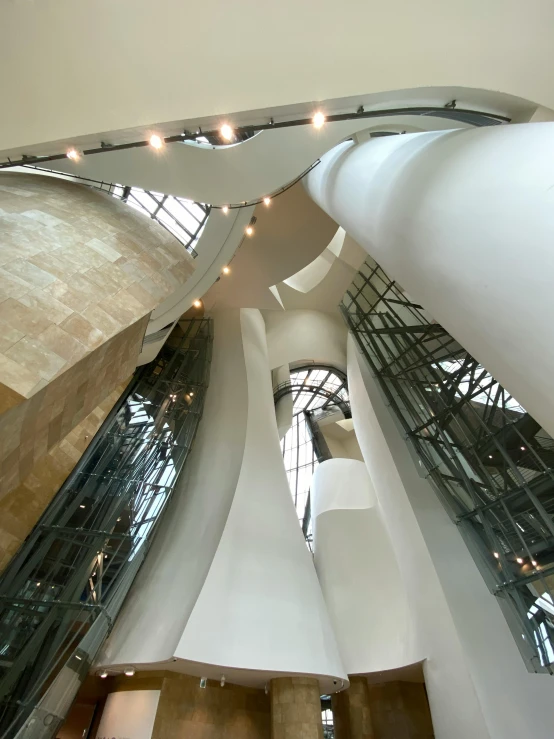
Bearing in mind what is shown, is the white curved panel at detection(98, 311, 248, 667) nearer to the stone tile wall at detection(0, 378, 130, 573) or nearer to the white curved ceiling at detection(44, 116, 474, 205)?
the stone tile wall at detection(0, 378, 130, 573)

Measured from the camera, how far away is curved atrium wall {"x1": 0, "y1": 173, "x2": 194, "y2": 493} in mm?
2598

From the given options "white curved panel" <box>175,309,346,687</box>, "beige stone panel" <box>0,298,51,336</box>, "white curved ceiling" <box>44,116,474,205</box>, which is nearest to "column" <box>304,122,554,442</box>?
"beige stone panel" <box>0,298,51,336</box>

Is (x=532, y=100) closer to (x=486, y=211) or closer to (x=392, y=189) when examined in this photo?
(x=392, y=189)

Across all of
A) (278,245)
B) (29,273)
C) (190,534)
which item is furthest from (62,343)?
(278,245)

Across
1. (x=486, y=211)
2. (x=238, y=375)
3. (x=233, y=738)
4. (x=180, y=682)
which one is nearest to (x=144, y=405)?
(x=238, y=375)

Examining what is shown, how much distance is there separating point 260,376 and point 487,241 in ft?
30.4

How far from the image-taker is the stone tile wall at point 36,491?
548 centimetres

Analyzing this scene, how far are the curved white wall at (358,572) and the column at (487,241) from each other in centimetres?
642

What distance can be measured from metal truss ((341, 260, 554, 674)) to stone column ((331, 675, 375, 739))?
3.47m

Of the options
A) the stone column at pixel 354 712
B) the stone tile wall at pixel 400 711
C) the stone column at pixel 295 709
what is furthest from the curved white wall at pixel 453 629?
the stone tile wall at pixel 400 711

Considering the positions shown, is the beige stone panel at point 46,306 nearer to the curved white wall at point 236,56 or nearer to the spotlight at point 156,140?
the curved white wall at point 236,56

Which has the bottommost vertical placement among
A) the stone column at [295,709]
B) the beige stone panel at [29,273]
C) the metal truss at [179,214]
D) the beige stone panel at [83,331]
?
the stone column at [295,709]

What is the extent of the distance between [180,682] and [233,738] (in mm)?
1290

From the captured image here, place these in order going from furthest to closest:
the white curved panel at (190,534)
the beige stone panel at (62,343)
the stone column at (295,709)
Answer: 1. the white curved panel at (190,534)
2. the stone column at (295,709)
3. the beige stone panel at (62,343)
